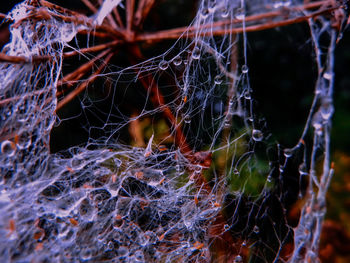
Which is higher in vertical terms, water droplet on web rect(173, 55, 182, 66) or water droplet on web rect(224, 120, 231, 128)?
water droplet on web rect(173, 55, 182, 66)

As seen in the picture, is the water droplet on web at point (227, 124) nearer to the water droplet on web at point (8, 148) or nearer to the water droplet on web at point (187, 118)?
the water droplet on web at point (187, 118)

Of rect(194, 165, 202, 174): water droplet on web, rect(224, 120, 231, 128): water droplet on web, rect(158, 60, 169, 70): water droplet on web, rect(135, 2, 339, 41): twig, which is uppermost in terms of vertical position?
rect(135, 2, 339, 41): twig

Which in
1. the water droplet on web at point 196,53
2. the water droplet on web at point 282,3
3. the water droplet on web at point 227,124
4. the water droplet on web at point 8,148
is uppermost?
the water droplet on web at point 282,3

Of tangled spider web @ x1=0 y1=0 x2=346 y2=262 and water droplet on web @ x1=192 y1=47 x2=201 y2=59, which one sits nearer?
tangled spider web @ x1=0 y1=0 x2=346 y2=262

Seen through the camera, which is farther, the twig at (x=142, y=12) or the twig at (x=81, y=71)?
the twig at (x=142, y=12)

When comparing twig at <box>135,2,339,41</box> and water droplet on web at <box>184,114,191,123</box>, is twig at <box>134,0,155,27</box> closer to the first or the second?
twig at <box>135,2,339,41</box>

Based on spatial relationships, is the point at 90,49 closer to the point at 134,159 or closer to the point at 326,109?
the point at 134,159

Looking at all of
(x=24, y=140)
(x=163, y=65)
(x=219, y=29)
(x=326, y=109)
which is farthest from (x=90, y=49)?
(x=326, y=109)

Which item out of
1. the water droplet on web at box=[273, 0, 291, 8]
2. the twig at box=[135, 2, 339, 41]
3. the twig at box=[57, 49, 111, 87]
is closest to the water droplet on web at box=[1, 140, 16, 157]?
the twig at box=[57, 49, 111, 87]

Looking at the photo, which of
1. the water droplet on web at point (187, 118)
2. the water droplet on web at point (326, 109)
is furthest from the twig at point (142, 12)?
the water droplet on web at point (326, 109)
